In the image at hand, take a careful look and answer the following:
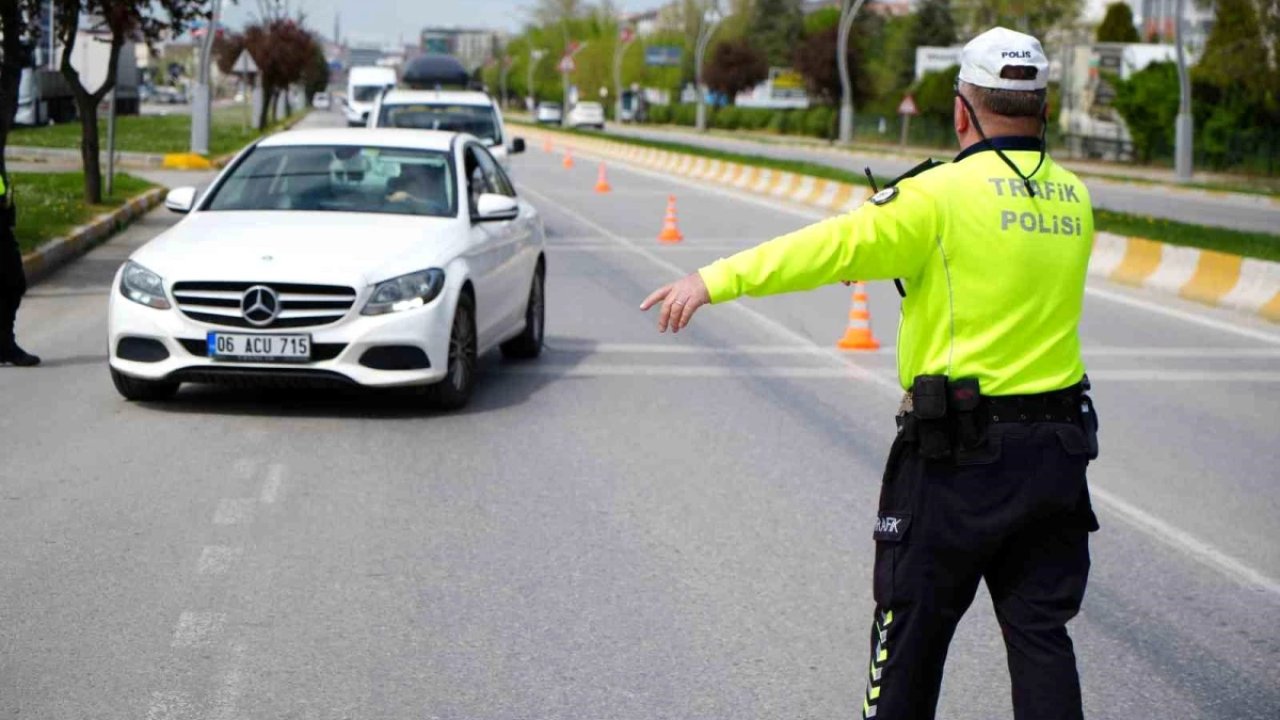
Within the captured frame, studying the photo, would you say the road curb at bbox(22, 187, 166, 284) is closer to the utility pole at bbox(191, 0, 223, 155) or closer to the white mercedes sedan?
the white mercedes sedan

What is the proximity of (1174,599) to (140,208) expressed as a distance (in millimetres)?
22636

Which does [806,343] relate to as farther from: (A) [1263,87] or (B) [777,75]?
(B) [777,75]

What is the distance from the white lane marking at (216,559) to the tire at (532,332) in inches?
216

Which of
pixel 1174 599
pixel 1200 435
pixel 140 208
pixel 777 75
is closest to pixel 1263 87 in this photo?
pixel 140 208

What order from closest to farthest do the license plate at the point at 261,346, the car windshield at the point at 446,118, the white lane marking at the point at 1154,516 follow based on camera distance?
the white lane marking at the point at 1154,516 → the license plate at the point at 261,346 → the car windshield at the point at 446,118

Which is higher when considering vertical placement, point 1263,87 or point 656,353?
point 1263,87

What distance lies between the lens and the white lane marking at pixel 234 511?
7637mm

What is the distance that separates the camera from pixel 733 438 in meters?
9.85

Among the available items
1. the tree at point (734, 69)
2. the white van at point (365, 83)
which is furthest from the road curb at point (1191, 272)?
the tree at point (734, 69)

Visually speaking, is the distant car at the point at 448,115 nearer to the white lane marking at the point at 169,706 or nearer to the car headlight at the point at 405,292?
the car headlight at the point at 405,292

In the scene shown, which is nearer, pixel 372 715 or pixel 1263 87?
pixel 372 715

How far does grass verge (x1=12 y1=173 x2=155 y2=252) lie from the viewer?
2038cm

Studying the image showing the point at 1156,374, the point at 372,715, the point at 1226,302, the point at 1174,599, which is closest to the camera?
the point at 372,715

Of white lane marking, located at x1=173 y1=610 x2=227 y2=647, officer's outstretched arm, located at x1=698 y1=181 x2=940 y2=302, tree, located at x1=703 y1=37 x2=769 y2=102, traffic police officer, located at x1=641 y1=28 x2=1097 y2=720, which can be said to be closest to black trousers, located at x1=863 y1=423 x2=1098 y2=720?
traffic police officer, located at x1=641 y1=28 x2=1097 y2=720
